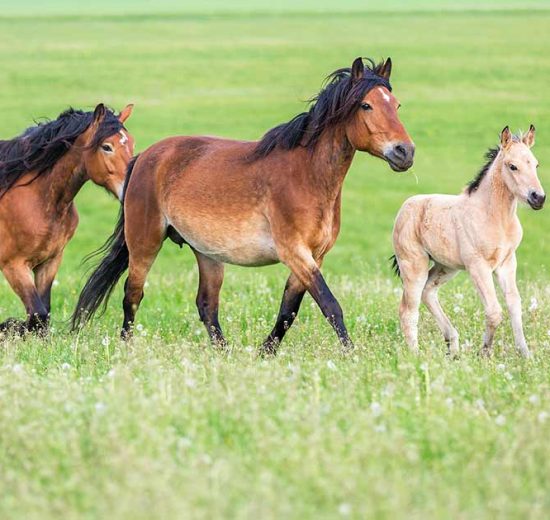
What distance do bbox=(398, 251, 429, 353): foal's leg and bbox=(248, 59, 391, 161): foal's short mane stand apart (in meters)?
1.15

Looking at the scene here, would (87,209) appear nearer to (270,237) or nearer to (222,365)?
(270,237)

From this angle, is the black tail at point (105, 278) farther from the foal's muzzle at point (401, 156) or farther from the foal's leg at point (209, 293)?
the foal's muzzle at point (401, 156)

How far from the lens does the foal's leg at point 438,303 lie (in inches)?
344

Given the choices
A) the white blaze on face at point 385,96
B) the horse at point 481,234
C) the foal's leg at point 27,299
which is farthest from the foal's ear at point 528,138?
the foal's leg at point 27,299

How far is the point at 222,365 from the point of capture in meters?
7.07

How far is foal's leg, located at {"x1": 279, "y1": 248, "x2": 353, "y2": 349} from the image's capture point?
824cm

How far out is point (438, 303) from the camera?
9.00 metres

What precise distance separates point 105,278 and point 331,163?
2585 millimetres

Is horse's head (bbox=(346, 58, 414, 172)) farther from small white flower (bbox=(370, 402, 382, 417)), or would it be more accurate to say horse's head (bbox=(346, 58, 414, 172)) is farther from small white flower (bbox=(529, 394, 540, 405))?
small white flower (bbox=(370, 402, 382, 417))

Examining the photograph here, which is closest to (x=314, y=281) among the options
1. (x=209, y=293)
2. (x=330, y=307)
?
(x=330, y=307)

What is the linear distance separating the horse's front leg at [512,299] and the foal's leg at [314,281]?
1153 millimetres

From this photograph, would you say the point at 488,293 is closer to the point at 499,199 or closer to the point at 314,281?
the point at 499,199

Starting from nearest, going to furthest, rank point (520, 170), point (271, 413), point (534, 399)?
point (271, 413), point (534, 399), point (520, 170)

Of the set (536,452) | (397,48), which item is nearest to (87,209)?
(536,452)
